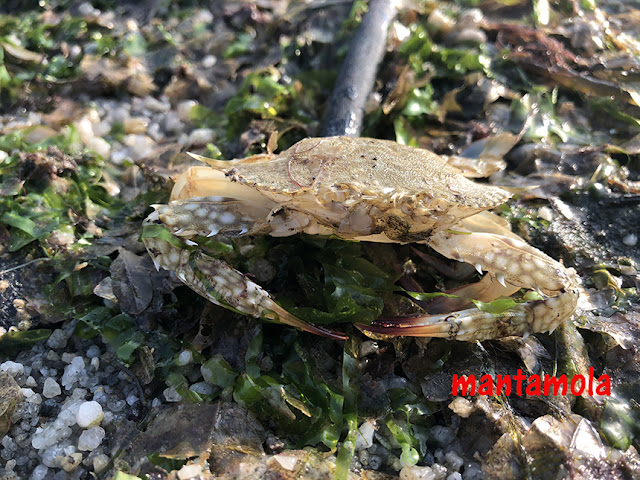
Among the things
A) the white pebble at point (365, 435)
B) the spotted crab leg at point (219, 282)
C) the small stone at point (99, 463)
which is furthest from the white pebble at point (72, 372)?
the white pebble at point (365, 435)

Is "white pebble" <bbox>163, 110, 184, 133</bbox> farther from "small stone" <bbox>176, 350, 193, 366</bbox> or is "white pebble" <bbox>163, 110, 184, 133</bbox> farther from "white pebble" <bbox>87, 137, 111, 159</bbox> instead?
"small stone" <bbox>176, 350, 193, 366</bbox>

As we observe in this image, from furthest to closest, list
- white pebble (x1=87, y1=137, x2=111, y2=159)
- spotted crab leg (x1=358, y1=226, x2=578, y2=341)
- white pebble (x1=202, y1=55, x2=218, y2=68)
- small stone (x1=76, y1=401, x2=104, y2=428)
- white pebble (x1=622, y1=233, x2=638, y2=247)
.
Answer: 1. white pebble (x1=202, y1=55, x2=218, y2=68)
2. white pebble (x1=87, y1=137, x2=111, y2=159)
3. white pebble (x1=622, y1=233, x2=638, y2=247)
4. spotted crab leg (x1=358, y1=226, x2=578, y2=341)
5. small stone (x1=76, y1=401, x2=104, y2=428)

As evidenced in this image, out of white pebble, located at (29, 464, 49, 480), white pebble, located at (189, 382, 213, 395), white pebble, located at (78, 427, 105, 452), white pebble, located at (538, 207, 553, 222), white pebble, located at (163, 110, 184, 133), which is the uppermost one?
white pebble, located at (538, 207, 553, 222)

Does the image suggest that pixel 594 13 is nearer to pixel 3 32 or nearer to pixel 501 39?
pixel 501 39

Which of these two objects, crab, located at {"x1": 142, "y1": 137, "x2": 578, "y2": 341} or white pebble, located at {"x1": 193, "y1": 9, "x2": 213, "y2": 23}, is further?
white pebble, located at {"x1": 193, "y1": 9, "x2": 213, "y2": 23}

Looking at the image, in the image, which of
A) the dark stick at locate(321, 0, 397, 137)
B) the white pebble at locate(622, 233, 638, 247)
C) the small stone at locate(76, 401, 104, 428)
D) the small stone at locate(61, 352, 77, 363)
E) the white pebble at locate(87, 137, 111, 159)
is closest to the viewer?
the small stone at locate(76, 401, 104, 428)

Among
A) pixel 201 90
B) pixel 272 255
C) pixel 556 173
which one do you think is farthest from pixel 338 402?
pixel 201 90

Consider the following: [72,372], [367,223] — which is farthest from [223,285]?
[72,372]

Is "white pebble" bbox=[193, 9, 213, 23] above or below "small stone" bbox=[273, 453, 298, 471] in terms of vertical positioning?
above

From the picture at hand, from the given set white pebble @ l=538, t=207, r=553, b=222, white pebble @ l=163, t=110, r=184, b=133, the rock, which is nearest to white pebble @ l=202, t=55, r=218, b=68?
white pebble @ l=163, t=110, r=184, b=133
